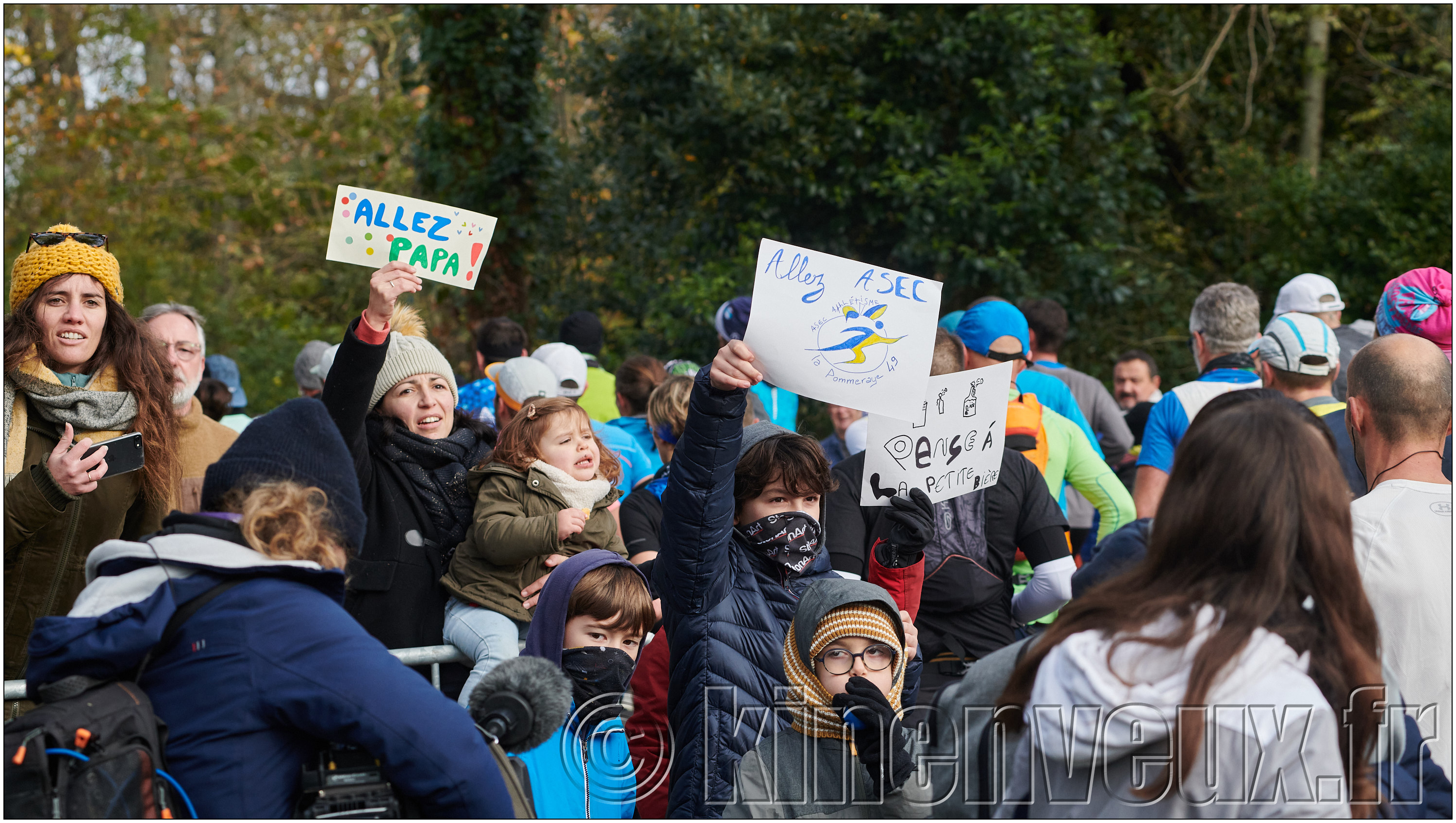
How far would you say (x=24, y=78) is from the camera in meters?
15.9

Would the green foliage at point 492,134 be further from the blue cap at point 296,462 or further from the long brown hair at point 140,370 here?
the blue cap at point 296,462

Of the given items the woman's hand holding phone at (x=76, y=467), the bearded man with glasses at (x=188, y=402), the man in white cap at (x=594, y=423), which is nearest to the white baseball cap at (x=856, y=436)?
the man in white cap at (x=594, y=423)

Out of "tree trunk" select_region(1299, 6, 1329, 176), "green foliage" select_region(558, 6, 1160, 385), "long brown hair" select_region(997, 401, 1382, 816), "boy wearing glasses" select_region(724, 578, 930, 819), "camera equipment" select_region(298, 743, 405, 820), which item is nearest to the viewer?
"long brown hair" select_region(997, 401, 1382, 816)

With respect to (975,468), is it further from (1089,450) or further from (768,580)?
(1089,450)

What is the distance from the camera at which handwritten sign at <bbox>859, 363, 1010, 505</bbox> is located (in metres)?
3.51

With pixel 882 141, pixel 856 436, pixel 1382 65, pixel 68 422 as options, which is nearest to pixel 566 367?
pixel 856 436

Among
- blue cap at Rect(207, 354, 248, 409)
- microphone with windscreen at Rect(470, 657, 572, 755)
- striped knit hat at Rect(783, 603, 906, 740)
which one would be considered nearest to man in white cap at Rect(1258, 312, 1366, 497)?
striped knit hat at Rect(783, 603, 906, 740)

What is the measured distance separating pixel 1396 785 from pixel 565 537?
2.33 metres

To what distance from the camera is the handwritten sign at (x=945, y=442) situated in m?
3.51

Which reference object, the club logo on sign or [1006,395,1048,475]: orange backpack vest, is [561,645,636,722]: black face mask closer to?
the club logo on sign

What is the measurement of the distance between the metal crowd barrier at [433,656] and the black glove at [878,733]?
4.65ft

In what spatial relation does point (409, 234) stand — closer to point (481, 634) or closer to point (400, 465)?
point (400, 465)

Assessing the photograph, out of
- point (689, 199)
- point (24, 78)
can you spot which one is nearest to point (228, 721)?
point (689, 199)

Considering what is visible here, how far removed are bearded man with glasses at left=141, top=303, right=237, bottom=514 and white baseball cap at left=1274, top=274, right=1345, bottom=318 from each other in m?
4.72
